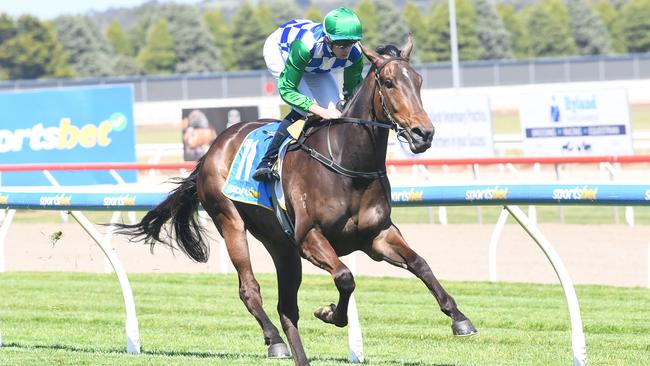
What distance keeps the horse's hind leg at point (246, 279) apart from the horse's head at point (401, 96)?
4.08 ft

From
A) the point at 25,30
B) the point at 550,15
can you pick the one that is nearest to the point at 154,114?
the point at 25,30

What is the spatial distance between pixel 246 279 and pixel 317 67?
1119mm

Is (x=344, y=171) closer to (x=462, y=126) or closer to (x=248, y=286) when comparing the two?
(x=248, y=286)

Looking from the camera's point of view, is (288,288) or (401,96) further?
(288,288)

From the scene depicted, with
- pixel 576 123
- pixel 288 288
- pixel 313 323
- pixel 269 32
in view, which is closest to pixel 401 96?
pixel 288 288

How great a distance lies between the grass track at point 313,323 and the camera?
261 inches

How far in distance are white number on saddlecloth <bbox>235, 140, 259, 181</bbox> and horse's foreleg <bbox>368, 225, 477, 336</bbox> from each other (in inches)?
37.2

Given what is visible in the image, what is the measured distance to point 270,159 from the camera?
6156 mm

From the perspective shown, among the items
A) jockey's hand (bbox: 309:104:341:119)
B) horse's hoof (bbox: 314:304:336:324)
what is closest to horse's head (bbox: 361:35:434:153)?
jockey's hand (bbox: 309:104:341:119)

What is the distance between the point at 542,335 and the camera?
742 centimetres

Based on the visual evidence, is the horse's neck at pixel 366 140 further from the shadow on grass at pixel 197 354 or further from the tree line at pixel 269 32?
the tree line at pixel 269 32

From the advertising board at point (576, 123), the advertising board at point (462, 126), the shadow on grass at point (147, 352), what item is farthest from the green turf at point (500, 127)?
the shadow on grass at point (147, 352)

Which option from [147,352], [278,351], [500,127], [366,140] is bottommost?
[500,127]

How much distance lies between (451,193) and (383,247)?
0.68 meters
